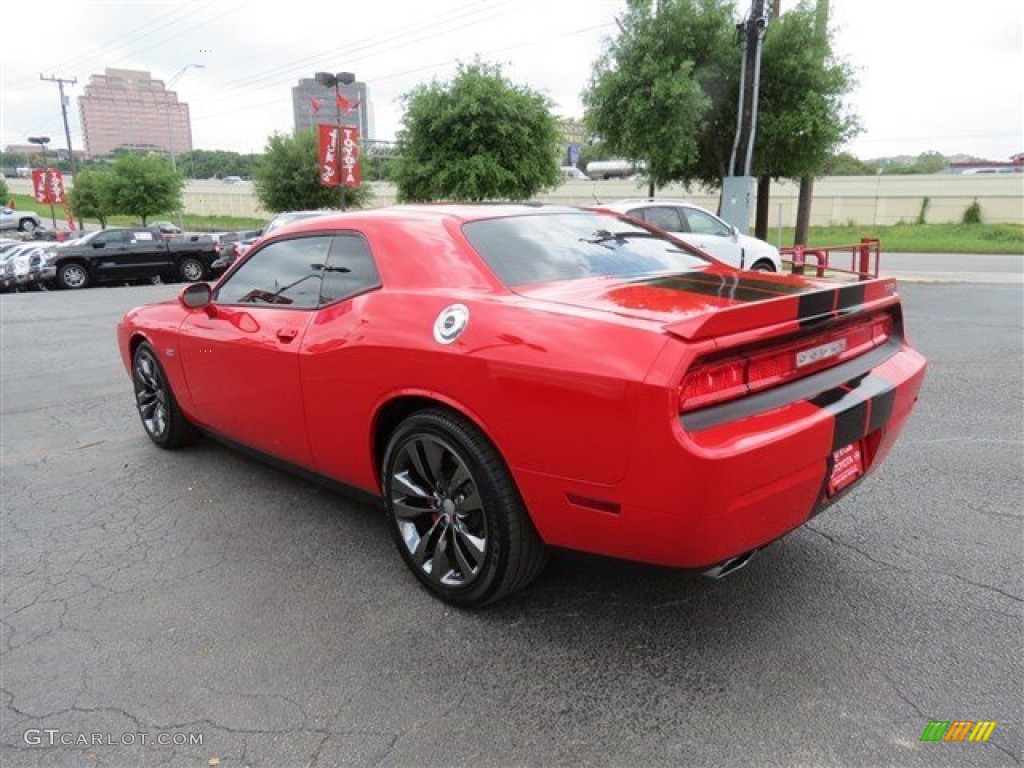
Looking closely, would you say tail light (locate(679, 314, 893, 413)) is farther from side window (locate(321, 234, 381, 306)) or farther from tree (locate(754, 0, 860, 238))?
tree (locate(754, 0, 860, 238))

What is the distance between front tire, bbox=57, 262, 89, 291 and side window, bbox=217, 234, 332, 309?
18.1 m

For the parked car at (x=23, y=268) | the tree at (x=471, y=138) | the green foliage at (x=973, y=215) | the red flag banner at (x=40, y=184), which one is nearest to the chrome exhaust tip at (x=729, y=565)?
the tree at (x=471, y=138)

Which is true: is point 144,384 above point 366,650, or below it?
above

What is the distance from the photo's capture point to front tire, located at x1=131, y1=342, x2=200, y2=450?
4.88 m

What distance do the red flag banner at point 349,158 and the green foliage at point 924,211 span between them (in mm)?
31260

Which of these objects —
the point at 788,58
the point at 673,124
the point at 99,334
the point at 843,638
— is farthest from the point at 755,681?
the point at 788,58

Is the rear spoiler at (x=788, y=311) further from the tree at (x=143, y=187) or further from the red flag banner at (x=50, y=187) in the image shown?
the red flag banner at (x=50, y=187)

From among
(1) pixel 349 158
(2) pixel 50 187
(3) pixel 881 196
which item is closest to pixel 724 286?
(1) pixel 349 158

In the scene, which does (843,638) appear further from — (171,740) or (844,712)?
(171,740)

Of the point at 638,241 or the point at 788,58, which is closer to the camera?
the point at 638,241

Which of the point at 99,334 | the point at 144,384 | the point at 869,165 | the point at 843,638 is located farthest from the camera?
the point at 869,165

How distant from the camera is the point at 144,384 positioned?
5.14 meters

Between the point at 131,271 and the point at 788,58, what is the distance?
1711 cm

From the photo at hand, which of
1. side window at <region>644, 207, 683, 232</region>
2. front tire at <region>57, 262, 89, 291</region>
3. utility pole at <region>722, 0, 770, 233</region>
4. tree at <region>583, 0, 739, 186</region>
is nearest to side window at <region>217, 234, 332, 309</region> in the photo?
side window at <region>644, 207, 683, 232</region>
